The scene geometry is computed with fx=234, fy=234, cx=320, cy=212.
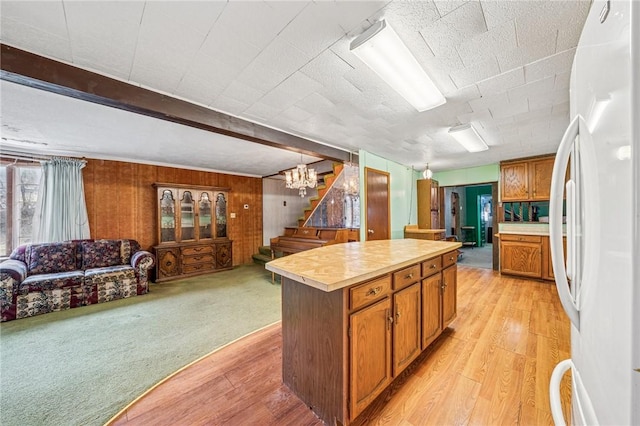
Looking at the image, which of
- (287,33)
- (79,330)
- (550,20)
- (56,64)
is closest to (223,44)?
(287,33)

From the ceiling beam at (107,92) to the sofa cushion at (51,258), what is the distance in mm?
3111

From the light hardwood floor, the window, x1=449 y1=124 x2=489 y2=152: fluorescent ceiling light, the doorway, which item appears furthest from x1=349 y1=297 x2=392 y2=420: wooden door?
the doorway

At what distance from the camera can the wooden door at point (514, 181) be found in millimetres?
4473

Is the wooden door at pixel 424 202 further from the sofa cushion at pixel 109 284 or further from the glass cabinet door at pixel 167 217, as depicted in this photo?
the sofa cushion at pixel 109 284

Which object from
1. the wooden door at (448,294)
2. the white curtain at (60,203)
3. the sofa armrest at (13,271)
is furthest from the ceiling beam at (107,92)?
the white curtain at (60,203)

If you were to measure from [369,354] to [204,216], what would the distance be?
4.90 m

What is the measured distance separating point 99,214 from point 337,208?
4630 millimetres

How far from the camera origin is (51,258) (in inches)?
138

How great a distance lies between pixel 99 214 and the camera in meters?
4.21

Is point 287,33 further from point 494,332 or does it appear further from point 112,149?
point 112,149

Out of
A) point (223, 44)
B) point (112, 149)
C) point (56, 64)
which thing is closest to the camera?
point (223, 44)

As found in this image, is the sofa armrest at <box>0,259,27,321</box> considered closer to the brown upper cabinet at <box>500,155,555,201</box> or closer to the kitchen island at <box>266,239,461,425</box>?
the kitchen island at <box>266,239,461,425</box>

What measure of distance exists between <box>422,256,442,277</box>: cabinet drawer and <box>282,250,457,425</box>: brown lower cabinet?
74 mm

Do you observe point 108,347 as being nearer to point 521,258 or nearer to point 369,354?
point 369,354
